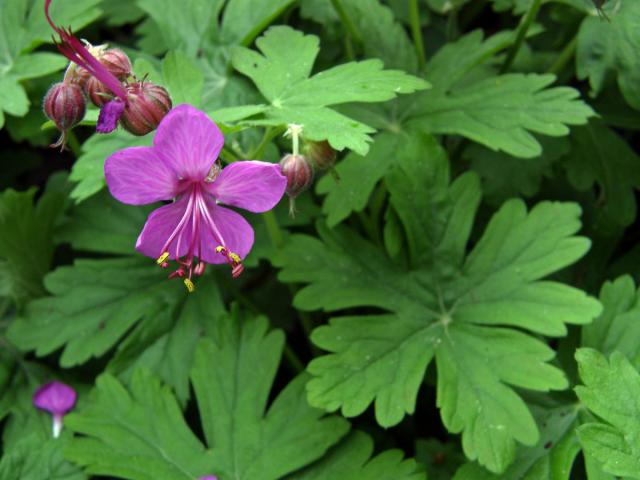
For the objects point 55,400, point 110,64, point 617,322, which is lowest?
point 55,400

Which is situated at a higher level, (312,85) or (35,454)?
(312,85)

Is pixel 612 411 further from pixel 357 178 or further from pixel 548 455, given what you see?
pixel 357 178

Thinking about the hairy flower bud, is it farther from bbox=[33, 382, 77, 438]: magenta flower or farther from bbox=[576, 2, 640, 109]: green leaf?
bbox=[576, 2, 640, 109]: green leaf

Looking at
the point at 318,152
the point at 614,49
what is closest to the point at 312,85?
the point at 318,152

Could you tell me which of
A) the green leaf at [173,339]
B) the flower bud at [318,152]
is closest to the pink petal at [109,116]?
the flower bud at [318,152]

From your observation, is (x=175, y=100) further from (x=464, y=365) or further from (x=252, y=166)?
(x=464, y=365)

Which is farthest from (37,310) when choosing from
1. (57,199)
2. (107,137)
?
(107,137)

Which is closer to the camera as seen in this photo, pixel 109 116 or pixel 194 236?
pixel 109 116

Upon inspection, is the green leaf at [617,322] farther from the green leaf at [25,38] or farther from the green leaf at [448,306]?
the green leaf at [25,38]
